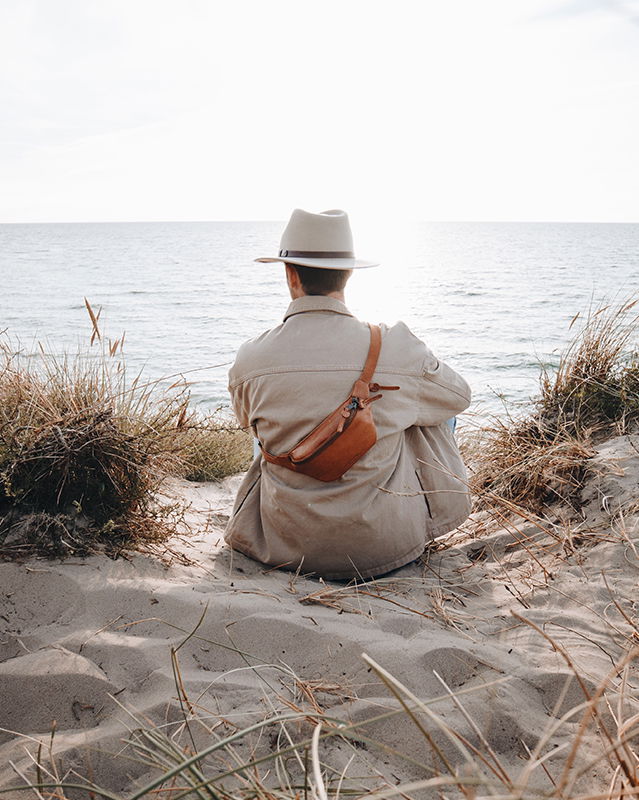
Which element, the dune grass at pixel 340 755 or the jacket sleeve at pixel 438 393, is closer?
the dune grass at pixel 340 755

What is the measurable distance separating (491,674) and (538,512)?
155cm

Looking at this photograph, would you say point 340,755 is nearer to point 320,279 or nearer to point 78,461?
point 78,461

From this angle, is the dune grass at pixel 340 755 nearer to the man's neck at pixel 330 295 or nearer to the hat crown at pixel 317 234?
the man's neck at pixel 330 295

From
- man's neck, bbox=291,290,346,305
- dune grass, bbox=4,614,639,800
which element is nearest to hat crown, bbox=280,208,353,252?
man's neck, bbox=291,290,346,305

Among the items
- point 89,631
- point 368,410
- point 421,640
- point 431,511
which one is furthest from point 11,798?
point 431,511

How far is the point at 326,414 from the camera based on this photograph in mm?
2715

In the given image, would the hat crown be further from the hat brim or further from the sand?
the sand

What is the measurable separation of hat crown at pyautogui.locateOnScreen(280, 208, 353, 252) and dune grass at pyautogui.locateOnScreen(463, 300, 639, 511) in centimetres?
145

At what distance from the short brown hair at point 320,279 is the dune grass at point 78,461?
0.94 metres

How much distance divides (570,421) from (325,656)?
7.66ft

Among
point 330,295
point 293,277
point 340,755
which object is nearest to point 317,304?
point 330,295

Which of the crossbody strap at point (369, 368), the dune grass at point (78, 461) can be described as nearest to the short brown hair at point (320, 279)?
the crossbody strap at point (369, 368)

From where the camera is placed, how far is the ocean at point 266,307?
12.4 m

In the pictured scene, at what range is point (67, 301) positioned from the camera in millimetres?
26688
